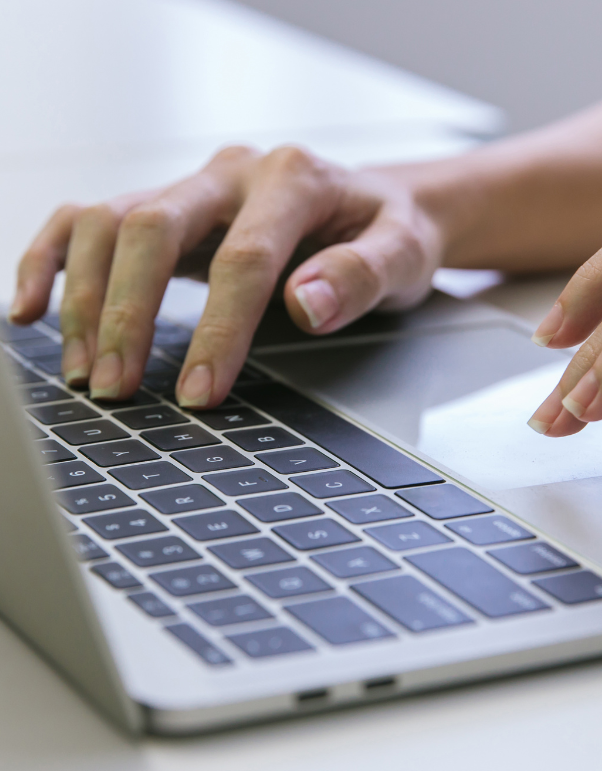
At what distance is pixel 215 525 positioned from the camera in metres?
0.41

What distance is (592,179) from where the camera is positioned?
0.89m

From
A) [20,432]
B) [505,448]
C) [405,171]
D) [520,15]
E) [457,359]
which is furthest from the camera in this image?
[520,15]

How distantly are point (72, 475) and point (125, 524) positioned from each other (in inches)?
2.6

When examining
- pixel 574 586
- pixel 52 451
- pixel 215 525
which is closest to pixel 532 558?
pixel 574 586

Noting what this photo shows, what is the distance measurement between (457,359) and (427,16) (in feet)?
9.08

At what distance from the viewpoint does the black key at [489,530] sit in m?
0.40

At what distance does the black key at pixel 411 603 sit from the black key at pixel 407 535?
3 centimetres

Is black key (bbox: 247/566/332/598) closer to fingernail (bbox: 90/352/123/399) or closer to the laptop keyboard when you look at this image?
the laptop keyboard

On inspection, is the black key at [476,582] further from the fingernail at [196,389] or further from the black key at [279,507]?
the fingernail at [196,389]

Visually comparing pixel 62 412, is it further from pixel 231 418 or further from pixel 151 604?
pixel 151 604

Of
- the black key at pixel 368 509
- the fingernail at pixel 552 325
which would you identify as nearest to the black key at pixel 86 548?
the black key at pixel 368 509

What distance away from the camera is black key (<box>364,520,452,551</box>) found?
0.39 metres

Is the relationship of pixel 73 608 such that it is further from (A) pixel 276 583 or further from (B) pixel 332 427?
(B) pixel 332 427

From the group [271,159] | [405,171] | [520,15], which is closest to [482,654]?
[271,159]
